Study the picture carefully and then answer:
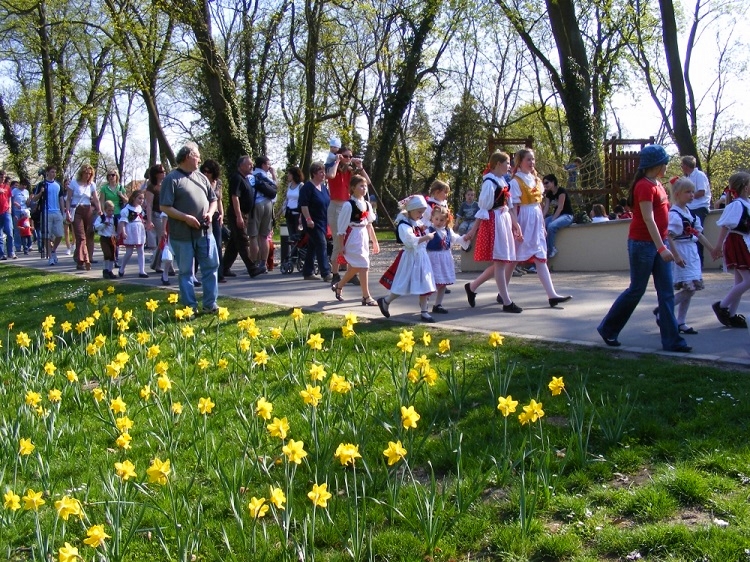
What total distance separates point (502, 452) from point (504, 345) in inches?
126

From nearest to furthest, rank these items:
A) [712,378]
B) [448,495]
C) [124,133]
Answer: [448,495] → [712,378] → [124,133]

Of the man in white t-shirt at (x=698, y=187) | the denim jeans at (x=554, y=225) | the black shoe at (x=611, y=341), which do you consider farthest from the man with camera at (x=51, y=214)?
the black shoe at (x=611, y=341)

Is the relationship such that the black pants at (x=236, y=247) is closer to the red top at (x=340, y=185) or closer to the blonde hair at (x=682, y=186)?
the red top at (x=340, y=185)

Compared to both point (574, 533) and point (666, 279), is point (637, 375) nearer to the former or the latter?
point (666, 279)

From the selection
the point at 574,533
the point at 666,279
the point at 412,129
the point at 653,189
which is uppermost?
the point at 412,129

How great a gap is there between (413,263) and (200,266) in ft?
8.32

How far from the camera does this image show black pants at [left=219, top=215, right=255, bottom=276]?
14188 mm

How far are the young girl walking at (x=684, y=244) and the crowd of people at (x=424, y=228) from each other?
1cm

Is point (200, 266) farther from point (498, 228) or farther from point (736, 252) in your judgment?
point (736, 252)

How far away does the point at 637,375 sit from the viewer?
6.08 meters

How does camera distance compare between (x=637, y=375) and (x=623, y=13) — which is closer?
(x=637, y=375)

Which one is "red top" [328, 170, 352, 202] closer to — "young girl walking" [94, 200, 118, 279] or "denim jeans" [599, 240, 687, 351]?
"young girl walking" [94, 200, 118, 279]

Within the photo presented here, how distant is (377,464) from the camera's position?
451cm

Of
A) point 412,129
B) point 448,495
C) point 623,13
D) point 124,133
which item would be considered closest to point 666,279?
point 448,495
